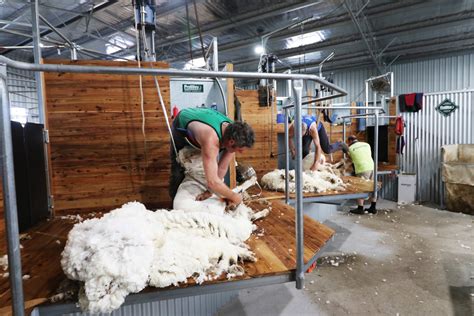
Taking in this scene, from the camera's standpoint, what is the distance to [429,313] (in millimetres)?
2477

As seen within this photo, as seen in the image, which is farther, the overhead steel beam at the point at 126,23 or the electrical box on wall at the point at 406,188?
the electrical box on wall at the point at 406,188

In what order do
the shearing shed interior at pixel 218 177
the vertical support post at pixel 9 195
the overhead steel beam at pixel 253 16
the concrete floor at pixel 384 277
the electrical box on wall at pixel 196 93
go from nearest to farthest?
the vertical support post at pixel 9 195 → the shearing shed interior at pixel 218 177 → the concrete floor at pixel 384 277 → the electrical box on wall at pixel 196 93 → the overhead steel beam at pixel 253 16

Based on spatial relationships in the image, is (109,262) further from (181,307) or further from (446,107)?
(446,107)

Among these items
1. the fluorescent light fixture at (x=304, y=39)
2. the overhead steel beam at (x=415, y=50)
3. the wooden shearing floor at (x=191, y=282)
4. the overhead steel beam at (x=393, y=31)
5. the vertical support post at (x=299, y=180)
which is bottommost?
the wooden shearing floor at (x=191, y=282)

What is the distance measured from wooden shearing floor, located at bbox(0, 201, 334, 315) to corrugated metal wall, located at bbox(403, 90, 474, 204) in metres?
5.85

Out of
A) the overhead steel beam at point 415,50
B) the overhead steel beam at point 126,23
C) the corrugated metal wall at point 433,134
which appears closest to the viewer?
the overhead steel beam at point 126,23

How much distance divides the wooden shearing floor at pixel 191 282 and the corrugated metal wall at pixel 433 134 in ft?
19.2

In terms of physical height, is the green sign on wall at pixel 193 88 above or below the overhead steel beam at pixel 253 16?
below

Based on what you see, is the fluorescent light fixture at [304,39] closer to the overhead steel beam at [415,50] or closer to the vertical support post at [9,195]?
the overhead steel beam at [415,50]

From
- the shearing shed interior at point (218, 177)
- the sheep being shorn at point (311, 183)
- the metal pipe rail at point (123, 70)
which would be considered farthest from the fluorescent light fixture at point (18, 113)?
the metal pipe rail at point (123, 70)

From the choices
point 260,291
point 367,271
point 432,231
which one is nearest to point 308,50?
point 432,231

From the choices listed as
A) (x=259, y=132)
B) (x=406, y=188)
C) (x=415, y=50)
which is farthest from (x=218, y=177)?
(x=415, y=50)

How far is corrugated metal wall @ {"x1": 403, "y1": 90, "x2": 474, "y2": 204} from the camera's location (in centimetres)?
614

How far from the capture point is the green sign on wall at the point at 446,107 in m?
6.22
